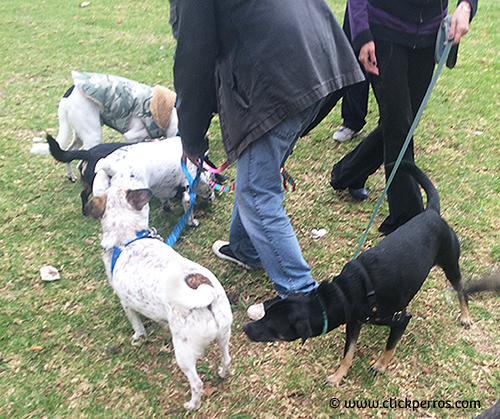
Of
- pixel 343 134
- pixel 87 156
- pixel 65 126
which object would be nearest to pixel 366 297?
pixel 87 156

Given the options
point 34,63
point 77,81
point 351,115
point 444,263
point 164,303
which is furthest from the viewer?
point 34,63

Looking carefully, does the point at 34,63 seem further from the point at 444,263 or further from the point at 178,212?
the point at 444,263

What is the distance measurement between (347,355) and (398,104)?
163 centimetres

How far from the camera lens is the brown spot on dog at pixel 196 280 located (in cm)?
195

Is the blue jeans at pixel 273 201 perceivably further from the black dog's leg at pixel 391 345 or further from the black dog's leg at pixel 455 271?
the black dog's leg at pixel 455 271

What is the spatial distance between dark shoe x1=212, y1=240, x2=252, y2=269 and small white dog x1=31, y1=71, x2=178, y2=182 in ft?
4.65

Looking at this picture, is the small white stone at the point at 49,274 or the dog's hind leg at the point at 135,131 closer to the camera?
the small white stone at the point at 49,274

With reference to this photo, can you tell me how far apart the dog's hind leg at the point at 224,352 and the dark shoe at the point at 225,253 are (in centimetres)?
87

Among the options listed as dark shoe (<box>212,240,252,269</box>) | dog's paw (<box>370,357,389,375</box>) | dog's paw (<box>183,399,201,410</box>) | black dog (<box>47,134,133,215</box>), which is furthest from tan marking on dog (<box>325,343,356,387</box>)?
black dog (<box>47,134,133,215</box>)

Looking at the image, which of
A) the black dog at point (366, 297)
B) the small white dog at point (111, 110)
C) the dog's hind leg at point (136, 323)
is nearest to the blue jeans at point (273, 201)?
the black dog at point (366, 297)

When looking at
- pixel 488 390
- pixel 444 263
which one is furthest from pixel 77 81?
pixel 488 390

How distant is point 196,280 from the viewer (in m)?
1.97

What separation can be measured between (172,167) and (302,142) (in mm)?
1749

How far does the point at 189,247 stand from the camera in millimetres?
3281
